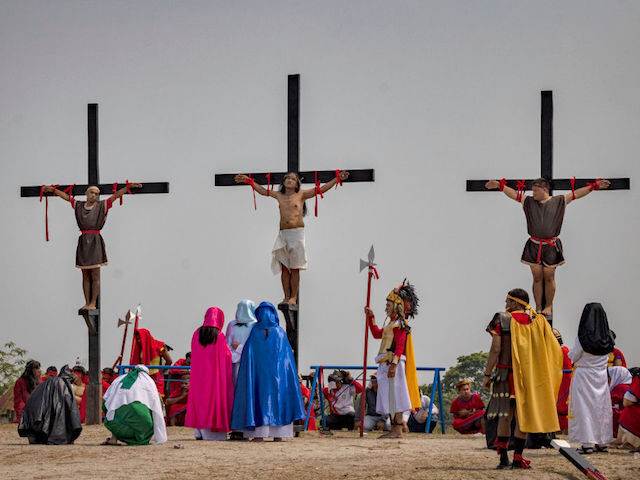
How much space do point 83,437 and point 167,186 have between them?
4096 mm

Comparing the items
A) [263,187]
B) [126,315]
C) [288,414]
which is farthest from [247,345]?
[126,315]

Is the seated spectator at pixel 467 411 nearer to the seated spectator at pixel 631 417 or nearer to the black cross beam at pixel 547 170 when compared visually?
the black cross beam at pixel 547 170

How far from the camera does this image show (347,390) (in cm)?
2114

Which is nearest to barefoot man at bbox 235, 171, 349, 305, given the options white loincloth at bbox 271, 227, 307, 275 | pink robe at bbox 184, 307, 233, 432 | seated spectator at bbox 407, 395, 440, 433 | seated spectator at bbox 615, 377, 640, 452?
white loincloth at bbox 271, 227, 307, 275

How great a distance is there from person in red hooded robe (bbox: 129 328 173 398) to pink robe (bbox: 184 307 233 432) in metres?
5.08

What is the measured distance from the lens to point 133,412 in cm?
1587

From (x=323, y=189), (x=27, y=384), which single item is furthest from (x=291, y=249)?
(x=27, y=384)

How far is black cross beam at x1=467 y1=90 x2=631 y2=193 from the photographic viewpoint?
17.7 meters

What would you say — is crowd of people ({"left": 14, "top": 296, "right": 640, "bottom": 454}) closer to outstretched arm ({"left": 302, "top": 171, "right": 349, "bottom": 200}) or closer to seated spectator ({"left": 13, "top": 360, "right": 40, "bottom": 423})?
outstretched arm ({"left": 302, "top": 171, "right": 349, "bottom": 200})

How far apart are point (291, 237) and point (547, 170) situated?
380 centimetres

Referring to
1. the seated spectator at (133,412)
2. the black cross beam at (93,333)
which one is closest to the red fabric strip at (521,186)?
the seated spectator at (133,412)

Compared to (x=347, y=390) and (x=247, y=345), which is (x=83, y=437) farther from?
(x=347, y=390)

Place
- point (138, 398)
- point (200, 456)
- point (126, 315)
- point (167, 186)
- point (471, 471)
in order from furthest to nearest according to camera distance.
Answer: point (126, 315)
point (167, 186)
point (138, 398)
point (200, 456)
point (471, 471)

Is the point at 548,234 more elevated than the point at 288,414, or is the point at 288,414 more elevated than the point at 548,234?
the point at 548,234
